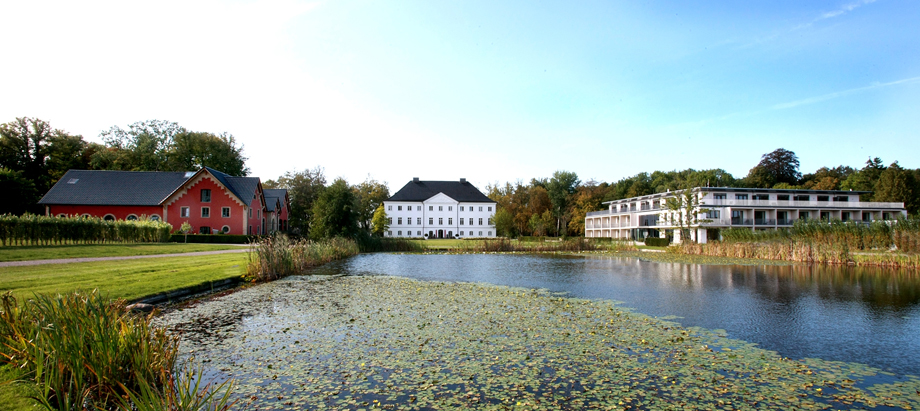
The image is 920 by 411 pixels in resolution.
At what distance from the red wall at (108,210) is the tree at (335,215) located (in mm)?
17233

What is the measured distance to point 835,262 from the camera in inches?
885

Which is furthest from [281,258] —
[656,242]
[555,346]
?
[656,242]

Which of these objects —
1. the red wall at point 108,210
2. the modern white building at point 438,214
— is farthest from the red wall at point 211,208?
the modern white building at point 438,214

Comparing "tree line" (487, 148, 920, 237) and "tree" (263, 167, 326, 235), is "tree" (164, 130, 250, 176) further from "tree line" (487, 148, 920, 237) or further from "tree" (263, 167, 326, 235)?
"tree line" (487, 148, 920, 237)

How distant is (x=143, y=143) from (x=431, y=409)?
63651mm

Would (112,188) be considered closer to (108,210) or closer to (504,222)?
(108,210)

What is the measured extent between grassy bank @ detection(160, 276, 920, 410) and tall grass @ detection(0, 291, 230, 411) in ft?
3.05

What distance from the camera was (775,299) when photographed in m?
11.7

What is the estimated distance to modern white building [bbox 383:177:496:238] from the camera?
73.9m

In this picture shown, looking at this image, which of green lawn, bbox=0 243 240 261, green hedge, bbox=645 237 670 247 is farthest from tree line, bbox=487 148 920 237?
green lawn, bbox=0 243 240 261

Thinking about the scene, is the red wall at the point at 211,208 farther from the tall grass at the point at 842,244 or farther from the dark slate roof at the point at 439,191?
the tall grass at the point at 842,244

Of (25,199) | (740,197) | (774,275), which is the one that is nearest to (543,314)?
(774,275)

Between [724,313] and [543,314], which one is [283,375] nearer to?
[543,314]

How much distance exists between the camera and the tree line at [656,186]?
192 ft
